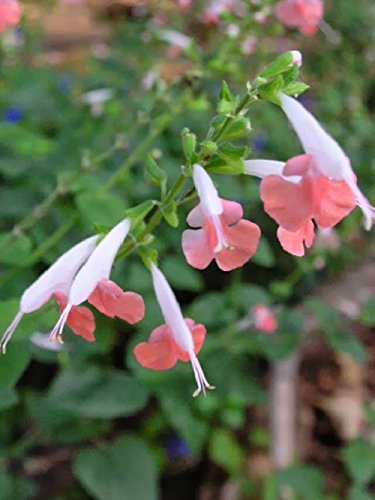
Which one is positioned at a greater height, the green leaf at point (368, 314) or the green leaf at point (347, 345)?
the green leaf at point (368, 314)

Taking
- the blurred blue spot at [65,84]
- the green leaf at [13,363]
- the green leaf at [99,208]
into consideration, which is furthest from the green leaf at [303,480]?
the blurred blue spot at [65,84]

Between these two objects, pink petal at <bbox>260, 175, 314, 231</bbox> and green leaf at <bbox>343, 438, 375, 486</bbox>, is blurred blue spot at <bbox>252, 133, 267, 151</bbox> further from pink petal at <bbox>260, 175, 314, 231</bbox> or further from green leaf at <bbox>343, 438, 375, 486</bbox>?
pink petal at <bbox>260, 175, 314, 231</bbox>

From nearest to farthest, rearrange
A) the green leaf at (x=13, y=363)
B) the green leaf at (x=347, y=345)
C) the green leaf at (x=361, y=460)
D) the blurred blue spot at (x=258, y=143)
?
the green leaf at (x=13, y=363) < the green leaf at (x=361, y=460) < the green leaf at (x=347, y=345) < the blurred blue spot at (x=258, y=143)

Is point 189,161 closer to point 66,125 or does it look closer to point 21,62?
point 66,125

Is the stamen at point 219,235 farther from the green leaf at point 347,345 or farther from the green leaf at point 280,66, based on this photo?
the green leaf at point 347,345

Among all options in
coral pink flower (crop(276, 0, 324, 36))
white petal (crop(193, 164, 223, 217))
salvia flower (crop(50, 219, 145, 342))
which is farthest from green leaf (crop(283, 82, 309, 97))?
coral pink flower (crop(276, 0, 324, 36))

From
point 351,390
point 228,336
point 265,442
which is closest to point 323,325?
point 228,336

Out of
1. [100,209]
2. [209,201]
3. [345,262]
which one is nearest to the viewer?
[209,201]
